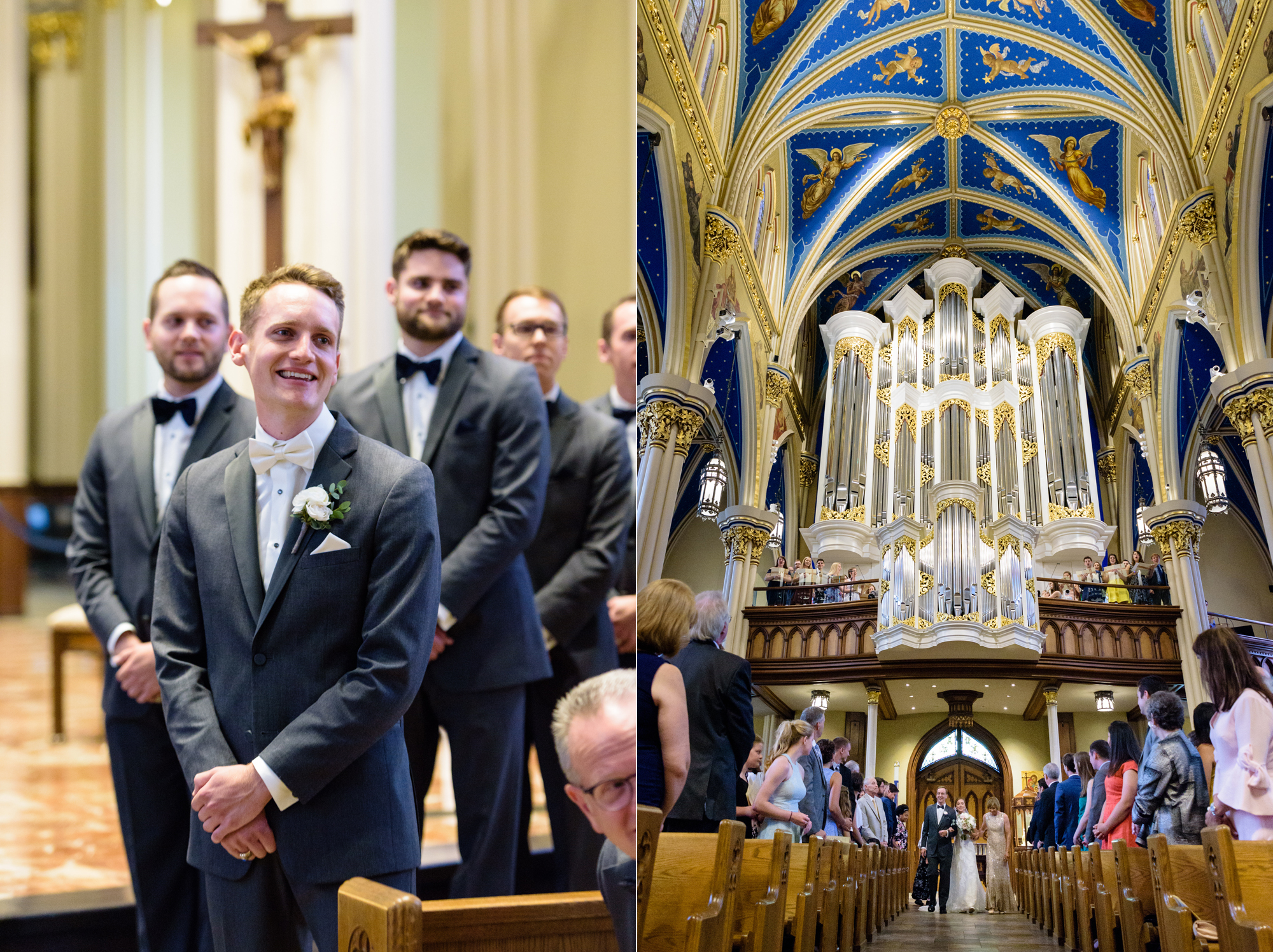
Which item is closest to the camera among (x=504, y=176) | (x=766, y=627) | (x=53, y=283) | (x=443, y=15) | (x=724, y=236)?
(x=766, y=627)

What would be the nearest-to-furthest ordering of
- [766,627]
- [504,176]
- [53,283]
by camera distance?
1. [766,627]
2. [504,176]
3. [53,283]

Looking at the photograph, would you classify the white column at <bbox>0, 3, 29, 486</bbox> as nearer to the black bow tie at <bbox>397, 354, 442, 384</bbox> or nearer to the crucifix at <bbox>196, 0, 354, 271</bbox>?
the crucifix at <bbox>196, 0, 354, 271</bbox>

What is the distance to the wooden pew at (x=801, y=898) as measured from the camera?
190cm

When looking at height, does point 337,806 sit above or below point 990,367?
below

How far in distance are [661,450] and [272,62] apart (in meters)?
3.29

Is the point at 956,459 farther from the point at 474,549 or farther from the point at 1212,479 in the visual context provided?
the point at 474,549

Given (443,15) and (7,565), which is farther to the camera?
(7,565)

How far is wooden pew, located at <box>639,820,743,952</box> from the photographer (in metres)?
1.86

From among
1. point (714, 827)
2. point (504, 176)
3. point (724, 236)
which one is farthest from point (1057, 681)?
point (504, 176)

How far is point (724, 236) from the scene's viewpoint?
7.14 ft

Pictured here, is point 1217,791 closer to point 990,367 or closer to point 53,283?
point 990,367

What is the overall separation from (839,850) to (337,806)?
82 centimetres

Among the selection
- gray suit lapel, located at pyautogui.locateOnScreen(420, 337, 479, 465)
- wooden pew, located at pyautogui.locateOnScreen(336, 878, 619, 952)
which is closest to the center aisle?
wooden pew, located at pyautogui.locateOnScreen(336, 878, 619, 952)

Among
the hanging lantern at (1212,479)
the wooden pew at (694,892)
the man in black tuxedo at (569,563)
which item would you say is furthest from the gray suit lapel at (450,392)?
the hanging lantern at (1212,479)
